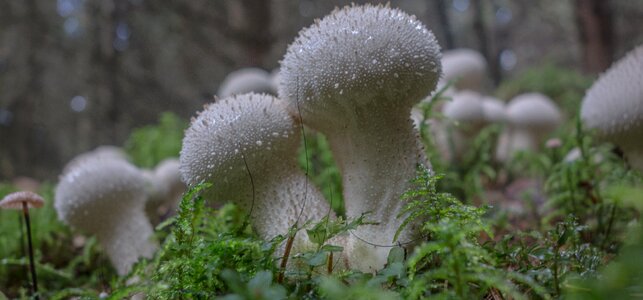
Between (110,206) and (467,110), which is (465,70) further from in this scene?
(110,206)

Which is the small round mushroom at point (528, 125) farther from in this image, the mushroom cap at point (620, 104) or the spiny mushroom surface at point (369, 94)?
the spiny mushroom surface at point (369, 94)

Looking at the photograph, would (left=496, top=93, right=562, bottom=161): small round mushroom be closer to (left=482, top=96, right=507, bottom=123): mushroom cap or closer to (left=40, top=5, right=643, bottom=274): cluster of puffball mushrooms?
(left=482, top=96, right=507, bottom=123): mushroom cap

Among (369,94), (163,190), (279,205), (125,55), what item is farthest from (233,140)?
(125,55)

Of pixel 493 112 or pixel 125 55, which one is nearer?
pixel 493 112

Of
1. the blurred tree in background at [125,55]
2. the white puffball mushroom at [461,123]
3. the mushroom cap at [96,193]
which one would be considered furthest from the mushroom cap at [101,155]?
the blurred tree in background at [125,55]

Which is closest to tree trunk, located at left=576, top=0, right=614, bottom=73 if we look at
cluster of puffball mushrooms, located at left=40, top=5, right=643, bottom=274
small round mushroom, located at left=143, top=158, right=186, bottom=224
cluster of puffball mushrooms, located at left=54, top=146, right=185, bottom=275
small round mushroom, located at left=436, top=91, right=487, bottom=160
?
small round mushroom, located at left=436, top=91, right=487, bottom=160

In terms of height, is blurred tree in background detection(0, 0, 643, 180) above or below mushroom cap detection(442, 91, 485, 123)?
above
